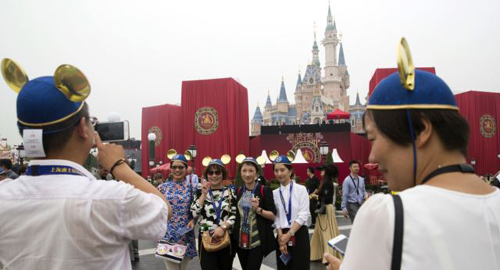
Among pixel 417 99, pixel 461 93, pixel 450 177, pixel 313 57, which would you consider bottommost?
pixel 450 177

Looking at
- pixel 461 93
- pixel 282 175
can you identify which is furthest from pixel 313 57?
pixel 282 175

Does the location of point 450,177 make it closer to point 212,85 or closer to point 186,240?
point 186,240

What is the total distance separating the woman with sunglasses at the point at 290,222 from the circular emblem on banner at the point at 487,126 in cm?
2462

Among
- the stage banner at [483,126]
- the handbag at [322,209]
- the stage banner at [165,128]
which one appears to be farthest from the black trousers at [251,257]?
the stage banner at [483,126]

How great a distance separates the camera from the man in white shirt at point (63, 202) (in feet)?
3.88

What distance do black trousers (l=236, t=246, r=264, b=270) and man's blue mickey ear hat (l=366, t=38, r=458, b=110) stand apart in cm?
323

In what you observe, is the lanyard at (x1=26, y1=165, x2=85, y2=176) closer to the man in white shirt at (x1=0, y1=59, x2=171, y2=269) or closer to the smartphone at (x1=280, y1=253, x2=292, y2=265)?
the man in white shirt at (x1=0, y1=59, x2=171, y2=269)

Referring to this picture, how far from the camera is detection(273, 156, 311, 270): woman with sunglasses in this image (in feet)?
13.6

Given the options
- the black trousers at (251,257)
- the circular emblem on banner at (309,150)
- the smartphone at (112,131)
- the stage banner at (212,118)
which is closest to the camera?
the smartphone at (112,131)

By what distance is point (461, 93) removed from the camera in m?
24.4

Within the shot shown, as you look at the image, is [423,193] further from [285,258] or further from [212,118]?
[212,118]

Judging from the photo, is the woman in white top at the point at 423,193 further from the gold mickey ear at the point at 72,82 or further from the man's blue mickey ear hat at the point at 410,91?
the gold mickey ear at the point at 72,82

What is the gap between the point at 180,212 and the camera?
13.8 feet

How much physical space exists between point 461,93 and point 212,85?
704 inches
